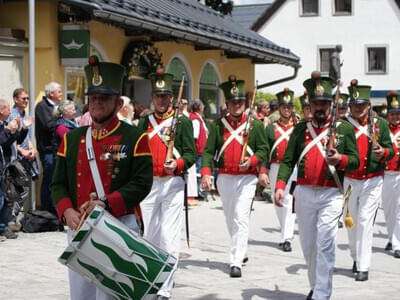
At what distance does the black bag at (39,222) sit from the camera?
39.2 ft

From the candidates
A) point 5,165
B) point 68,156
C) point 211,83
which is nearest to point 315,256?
point 68,156

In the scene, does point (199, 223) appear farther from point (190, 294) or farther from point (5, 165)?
point (190, 294)

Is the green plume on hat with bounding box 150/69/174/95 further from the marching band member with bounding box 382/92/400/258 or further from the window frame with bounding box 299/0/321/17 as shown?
the window frame with bounding box 299/0/321/17

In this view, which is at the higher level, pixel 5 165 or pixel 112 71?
pixel 112 71

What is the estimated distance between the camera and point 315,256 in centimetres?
805

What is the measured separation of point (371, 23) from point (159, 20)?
109ft

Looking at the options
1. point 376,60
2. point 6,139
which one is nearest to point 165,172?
point 6,139

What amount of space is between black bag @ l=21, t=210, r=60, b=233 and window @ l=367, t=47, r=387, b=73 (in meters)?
37.0

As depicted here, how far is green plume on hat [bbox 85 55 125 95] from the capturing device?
5520 millimetres

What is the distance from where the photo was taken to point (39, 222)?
11969 mm

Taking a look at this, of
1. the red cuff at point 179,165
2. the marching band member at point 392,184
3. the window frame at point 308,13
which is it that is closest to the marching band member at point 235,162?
the red cuff at point 179,165

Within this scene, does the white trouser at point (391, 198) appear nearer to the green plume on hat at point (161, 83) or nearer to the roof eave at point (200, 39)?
the green plume on hat at point (161, 83)

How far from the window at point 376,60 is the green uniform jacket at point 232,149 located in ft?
124

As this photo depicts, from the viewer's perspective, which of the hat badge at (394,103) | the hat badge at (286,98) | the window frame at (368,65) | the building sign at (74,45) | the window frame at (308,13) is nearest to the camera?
the hat badge at (394,103)
